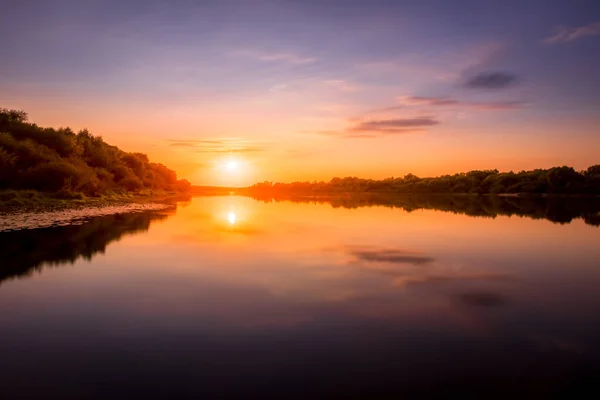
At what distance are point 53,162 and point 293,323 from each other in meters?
50.7

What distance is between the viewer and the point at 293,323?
9.30 m

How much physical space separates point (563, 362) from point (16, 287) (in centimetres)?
1443

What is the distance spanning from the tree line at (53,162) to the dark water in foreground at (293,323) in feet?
109

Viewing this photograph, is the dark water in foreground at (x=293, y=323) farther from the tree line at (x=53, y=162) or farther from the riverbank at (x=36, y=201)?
the tree line at (x=53, y=162)

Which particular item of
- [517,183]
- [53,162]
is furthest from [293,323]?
[517,183]

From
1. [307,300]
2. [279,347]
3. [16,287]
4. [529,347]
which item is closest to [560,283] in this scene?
[529,347]

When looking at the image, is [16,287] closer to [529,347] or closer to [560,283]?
[529,347]

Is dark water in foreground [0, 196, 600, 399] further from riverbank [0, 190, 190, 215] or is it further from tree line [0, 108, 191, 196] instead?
tree line [0, 108, 191, 196]

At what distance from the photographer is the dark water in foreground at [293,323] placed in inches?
259

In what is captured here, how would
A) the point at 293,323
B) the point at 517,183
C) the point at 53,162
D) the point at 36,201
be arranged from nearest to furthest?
the point at 293,323, the point at 36,201, the point at 53,162, the point at 517,183

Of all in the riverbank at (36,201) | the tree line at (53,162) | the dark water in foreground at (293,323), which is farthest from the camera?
the tree line at (53,162)

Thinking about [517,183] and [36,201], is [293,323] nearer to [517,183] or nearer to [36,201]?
[36,201]

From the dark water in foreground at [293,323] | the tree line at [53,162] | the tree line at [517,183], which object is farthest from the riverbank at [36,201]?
the tree line at [517,183]

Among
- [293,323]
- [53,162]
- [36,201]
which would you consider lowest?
[293,323]
